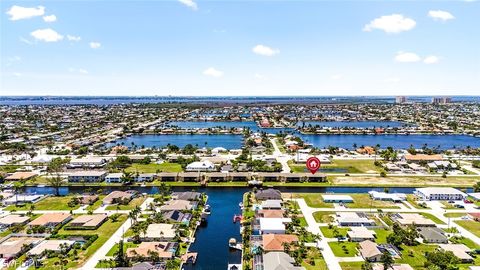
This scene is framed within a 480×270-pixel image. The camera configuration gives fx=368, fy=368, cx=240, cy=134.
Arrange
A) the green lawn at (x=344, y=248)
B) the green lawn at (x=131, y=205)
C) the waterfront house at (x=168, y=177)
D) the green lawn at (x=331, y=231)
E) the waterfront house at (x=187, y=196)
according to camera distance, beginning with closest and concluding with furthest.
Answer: the green lawn at (x=344, y=248) < the green lawn at (x=331, y=231) < the green lawn at (x=131, y=205) < the waterfront house at (x=187, y=196) < the waterfront house at (x=168, y=177)

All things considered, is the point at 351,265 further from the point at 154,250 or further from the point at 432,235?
the point at 154,250

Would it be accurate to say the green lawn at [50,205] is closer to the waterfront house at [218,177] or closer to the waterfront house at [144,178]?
the waterfront house at [144,178]

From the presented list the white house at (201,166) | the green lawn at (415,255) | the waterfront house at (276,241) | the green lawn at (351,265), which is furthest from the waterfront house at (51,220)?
the green lawn at (415,255)

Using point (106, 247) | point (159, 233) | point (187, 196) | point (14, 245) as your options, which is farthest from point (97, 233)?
point (187, 196)

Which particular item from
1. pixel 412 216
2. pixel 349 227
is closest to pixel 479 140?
pixel 412 216

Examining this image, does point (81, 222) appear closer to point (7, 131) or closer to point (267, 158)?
point (267, 158)
